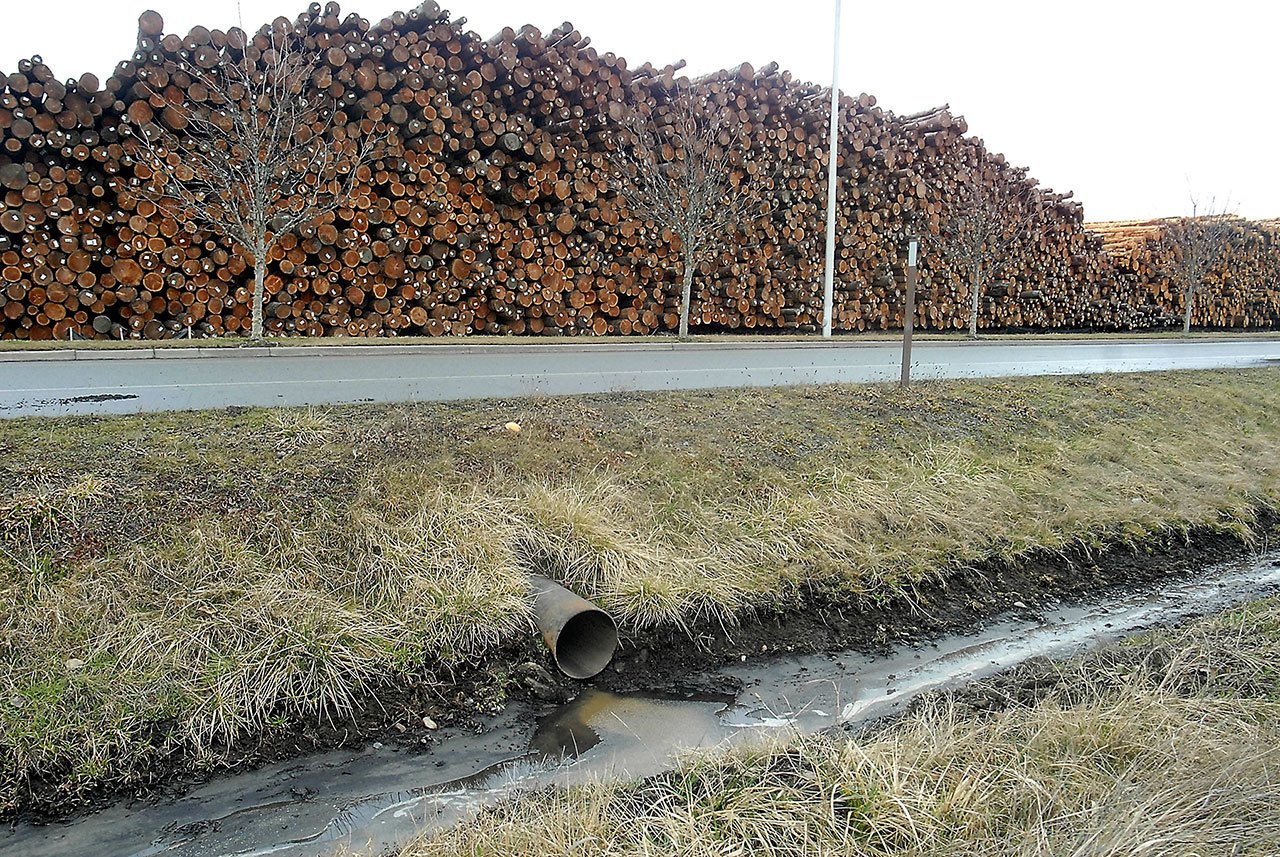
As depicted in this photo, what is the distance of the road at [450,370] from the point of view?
822cm

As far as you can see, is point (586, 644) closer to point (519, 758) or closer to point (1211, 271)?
point (519, 758)

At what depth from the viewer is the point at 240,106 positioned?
14562 millimetres

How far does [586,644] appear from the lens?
213 inches

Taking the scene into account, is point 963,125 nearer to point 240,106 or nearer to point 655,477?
point 240,106

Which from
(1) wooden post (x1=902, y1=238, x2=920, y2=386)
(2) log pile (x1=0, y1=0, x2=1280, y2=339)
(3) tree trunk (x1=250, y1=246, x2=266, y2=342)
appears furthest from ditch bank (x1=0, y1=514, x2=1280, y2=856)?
(2) log pile (x1=0, y1=0, x2=1280, y2=339)

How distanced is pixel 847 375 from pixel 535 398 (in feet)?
15.8

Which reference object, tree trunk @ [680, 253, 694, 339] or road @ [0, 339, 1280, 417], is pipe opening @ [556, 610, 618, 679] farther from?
tree trunk @ [680, 253, 694, 339]

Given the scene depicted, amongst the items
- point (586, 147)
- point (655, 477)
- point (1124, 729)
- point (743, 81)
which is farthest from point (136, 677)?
point (743, 81)

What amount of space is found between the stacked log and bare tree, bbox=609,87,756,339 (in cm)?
1720

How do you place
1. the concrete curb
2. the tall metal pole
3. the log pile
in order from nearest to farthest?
the concrete curb < the log pile < the tall metal pole

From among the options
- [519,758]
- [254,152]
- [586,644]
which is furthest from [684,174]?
[519,758]

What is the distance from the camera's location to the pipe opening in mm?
5211

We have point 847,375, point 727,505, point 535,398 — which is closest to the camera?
point 727,505

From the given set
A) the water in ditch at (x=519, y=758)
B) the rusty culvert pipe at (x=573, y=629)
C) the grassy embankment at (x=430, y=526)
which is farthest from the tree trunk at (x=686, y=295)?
the rusty culvert pipe at (x=573, y=629)
